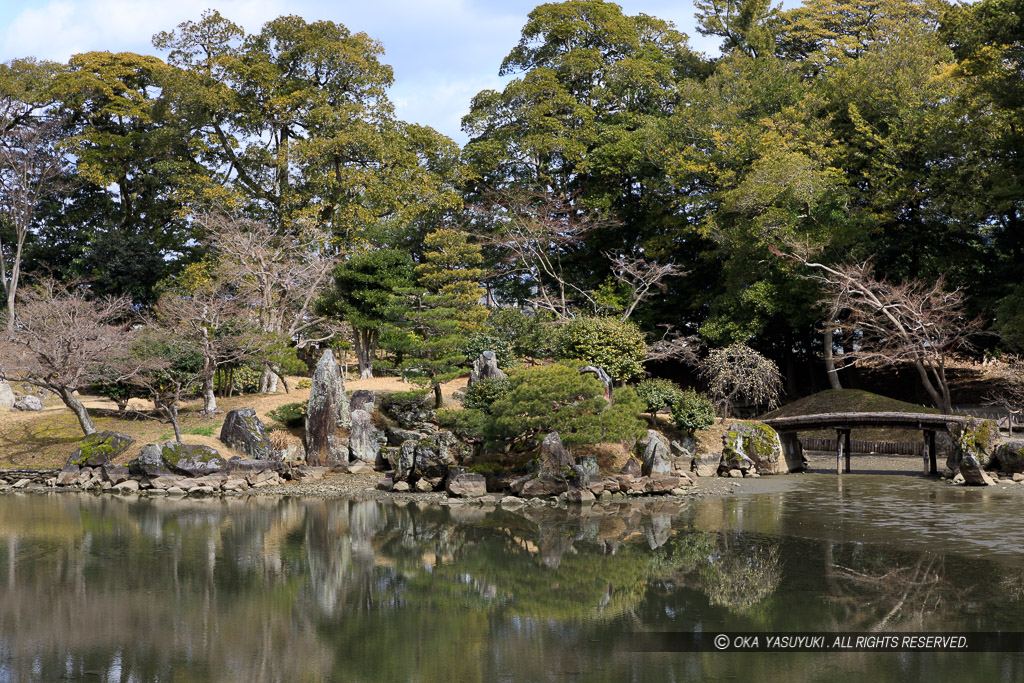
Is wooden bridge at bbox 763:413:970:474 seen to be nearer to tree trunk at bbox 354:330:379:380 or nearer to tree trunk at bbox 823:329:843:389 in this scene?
tree trunk at bbox 823:329:843:389

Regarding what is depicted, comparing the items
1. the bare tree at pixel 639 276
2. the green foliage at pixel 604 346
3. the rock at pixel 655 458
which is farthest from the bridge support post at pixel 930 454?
the bare tree at pixel 639 276

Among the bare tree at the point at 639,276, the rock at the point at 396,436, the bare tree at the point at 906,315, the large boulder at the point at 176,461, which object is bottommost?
the large boulder at the point at 176,461

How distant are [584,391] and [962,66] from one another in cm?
1446

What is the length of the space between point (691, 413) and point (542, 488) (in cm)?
617

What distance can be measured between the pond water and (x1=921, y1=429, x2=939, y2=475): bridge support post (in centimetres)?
423

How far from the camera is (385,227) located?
30844 mm

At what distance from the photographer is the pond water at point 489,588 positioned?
8.21 m

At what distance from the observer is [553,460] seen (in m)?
18.0

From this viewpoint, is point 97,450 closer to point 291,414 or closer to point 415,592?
point 291,414

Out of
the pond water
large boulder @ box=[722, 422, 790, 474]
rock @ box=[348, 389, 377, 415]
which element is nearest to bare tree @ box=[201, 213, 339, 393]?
rock @ box=[348, 389, 377, 415]

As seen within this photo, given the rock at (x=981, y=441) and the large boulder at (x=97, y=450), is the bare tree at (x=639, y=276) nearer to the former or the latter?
the rock at (x=981, y=441)

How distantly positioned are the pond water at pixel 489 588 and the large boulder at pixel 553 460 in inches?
52.7

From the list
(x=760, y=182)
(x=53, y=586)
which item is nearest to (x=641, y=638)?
(x=53, y=586)

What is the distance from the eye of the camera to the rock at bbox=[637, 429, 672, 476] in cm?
1942
